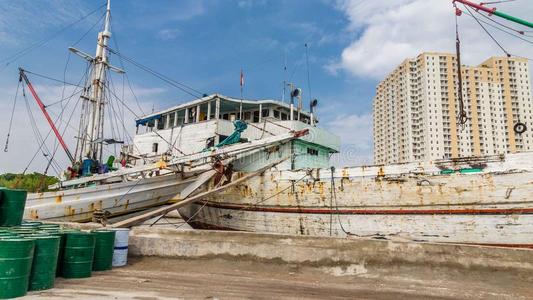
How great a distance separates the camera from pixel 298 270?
6.12 meters

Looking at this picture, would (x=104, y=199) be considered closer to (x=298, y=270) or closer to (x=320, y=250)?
(x=298, y=270)

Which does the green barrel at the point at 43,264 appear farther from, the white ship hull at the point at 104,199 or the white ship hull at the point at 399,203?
the white ship hull at the point at 104,199

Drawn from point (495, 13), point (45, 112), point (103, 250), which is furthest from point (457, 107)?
point (103, 250)

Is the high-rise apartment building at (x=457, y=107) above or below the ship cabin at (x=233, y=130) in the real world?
above

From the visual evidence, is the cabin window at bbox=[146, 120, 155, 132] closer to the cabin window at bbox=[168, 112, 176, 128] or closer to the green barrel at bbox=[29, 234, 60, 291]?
the cabin window at bbox=[168, 112, 176, 128]

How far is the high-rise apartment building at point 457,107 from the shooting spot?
78.7 metres

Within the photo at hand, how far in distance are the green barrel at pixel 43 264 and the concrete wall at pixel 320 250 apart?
2.69 metres

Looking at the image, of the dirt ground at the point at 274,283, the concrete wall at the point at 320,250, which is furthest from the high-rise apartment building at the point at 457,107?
the dirt ground at the point at 274,283

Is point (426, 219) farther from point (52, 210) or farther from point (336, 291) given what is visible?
point (52, 210)

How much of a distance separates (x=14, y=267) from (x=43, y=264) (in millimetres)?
439

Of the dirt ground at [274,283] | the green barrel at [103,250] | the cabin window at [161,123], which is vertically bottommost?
the dirt ground at [274,283]

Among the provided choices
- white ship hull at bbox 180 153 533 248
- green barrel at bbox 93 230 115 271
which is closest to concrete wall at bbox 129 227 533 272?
green barrel at bbox 93 230 115 271

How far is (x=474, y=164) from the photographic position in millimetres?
9547

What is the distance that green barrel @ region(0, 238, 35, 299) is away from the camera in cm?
356
